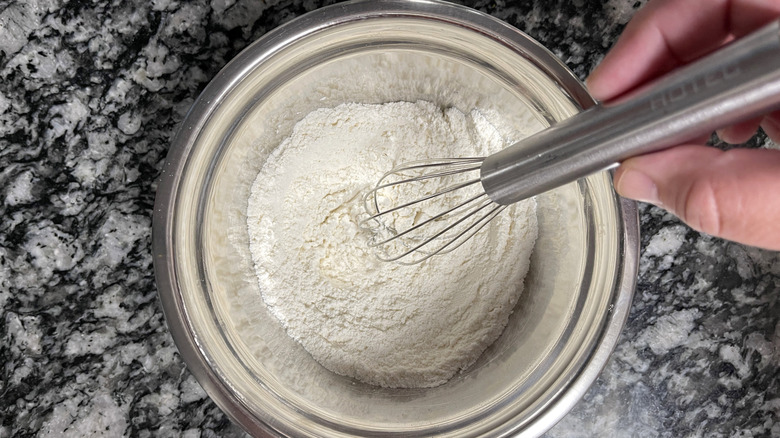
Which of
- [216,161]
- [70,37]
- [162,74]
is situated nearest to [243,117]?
[216,161]

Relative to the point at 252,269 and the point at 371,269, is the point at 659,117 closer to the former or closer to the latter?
the point at 371,269

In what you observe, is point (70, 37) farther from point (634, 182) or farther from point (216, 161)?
point (634, 182)

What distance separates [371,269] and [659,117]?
0.40m

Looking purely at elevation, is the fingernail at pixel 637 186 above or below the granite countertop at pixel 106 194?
below

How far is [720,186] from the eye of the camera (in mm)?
466

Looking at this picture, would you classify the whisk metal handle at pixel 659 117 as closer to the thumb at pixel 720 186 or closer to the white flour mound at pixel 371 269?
the thumb at pixel 720 186

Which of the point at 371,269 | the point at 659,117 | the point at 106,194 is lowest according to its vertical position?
the point at 371,269

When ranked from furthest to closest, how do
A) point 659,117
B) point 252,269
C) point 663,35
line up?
point 252,269 → point 663,35 → point 659,117

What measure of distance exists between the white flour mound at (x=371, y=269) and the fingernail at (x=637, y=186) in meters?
0.18

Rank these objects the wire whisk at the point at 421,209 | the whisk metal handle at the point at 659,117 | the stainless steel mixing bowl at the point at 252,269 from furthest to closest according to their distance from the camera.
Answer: the wire whisk at the point at 421,209
the stainless steel mixing bowl at the point at 252,269
the whisk metal handle at the point at 659,117

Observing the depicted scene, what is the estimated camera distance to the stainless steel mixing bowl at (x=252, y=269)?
0.61m

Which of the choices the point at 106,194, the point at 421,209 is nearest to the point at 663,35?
the point at 421,209

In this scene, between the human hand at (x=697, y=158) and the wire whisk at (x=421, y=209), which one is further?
the wire whisk at (x=421, y=209)

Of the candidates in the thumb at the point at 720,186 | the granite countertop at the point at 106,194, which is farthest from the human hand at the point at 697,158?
the granite countertop at the point at 106,194
